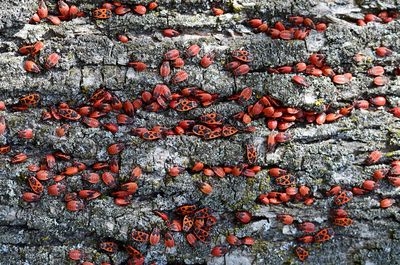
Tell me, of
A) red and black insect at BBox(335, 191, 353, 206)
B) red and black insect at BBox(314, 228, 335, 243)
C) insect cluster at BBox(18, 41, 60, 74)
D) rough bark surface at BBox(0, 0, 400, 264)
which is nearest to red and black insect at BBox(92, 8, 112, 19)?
rough bark surface at BBox(0, 0, 400, 264)

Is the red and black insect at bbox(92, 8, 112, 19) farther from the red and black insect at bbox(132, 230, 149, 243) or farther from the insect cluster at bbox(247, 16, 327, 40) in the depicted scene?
the red and black insect at bbox(132, 230, 149, 243)

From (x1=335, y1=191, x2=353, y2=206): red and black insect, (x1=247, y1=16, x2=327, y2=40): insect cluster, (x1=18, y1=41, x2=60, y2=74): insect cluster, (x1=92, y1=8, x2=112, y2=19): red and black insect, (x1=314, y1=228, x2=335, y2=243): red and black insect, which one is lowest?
(x1=314, y1=228, x2=335, y2=243): red and black insect

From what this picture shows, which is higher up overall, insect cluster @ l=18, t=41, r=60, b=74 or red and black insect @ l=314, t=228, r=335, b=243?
insect cluster @ l=18, t=41, r=60, b=74

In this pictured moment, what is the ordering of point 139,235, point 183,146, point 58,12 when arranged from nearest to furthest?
point 139,235 < point 183,146 < point 58,12

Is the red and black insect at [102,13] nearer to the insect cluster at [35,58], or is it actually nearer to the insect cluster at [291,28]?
the insect cluster at [35,58]

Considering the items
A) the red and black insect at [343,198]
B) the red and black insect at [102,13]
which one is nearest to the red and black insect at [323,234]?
the red and black insect at [343,198]

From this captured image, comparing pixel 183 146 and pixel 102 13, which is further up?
pixel 102 13

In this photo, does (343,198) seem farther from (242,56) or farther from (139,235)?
(139,235)

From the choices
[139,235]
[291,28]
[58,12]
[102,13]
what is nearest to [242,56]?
[291,28]

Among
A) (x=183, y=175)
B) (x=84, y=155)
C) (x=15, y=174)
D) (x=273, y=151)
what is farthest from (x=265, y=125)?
(x=15, y=174)
